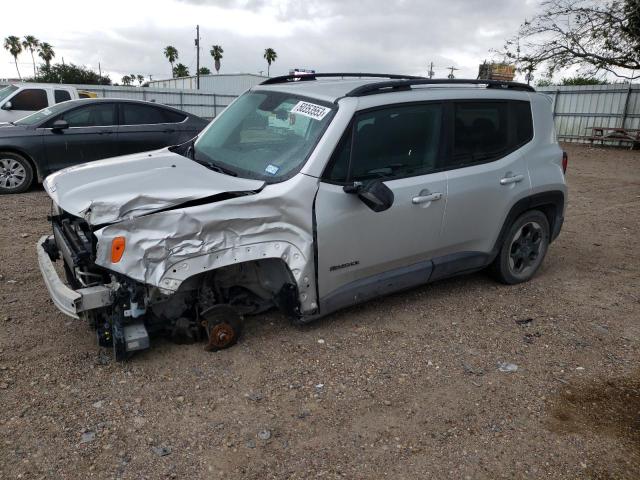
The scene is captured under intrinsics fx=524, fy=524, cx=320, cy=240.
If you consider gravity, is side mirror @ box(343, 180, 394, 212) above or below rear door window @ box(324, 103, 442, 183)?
below

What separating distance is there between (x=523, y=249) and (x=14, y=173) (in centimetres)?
769

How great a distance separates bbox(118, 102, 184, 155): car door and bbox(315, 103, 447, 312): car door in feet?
21.1

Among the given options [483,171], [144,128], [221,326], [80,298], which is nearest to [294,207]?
[221,326]

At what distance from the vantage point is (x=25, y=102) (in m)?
11.6

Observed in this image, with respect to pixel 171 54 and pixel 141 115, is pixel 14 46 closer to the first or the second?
pixel 171 54

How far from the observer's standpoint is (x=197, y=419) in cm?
302

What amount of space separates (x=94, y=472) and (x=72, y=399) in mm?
679

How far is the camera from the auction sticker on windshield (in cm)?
379

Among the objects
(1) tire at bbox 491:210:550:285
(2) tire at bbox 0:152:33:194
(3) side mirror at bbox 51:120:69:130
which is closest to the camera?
(1) tire at bbox 491:210:550:285

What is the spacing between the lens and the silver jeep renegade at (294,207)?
10.5ft

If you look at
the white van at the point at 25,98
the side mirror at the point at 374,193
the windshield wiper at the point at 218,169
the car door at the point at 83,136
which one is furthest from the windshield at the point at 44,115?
the side mirror at the point at 374,193

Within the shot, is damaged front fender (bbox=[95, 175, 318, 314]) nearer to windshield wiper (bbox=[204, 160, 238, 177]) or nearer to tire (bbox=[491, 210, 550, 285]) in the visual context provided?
windshield wiper (bbox=[204, 160, 238, 177])

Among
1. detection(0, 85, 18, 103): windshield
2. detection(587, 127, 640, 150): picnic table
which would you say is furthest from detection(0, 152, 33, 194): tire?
detection(587, 127, 640, 150): picnic table

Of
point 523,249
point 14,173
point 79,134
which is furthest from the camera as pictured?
point 79,134
